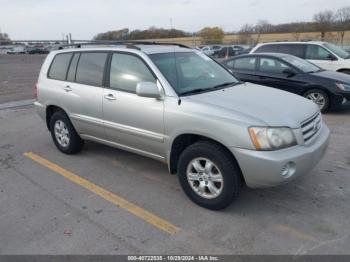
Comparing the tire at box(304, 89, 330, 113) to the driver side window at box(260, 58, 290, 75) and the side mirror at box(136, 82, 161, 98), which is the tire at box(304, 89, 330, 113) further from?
the side mirror at box(136, 82, 161, 98)

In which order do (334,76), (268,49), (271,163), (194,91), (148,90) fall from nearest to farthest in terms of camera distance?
(271,163), (148,90), (194,91), (334,76), (268,49)

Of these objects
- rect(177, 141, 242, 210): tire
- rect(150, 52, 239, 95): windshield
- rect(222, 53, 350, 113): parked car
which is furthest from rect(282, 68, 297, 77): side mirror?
rect(177, 141, 242, 210): tire

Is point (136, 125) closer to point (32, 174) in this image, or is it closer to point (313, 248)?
point (32, 174)

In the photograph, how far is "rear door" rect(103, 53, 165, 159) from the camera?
4000 millimetres

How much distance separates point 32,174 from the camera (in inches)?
191

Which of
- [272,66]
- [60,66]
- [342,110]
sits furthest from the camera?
[272,66]

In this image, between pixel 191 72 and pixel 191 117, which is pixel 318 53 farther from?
pixel 191 117

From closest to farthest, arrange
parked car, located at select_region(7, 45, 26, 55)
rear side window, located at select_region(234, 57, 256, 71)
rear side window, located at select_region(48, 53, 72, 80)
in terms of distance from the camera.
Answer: rear side window, located at select_region(48, 53, 72, 80), rear side window, located at select_region(234, 57, 256, 71), parked car, located at select_region(7, 45, 26, 55)

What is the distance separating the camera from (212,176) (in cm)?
361

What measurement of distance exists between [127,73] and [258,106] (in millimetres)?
1737

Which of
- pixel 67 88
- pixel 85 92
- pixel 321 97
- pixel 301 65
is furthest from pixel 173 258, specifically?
pixel 301 65

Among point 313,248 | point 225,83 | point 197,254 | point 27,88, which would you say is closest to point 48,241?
point 197,254

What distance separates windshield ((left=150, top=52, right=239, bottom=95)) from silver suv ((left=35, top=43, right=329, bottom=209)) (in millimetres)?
17

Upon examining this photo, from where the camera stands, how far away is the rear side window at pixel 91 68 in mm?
4707
